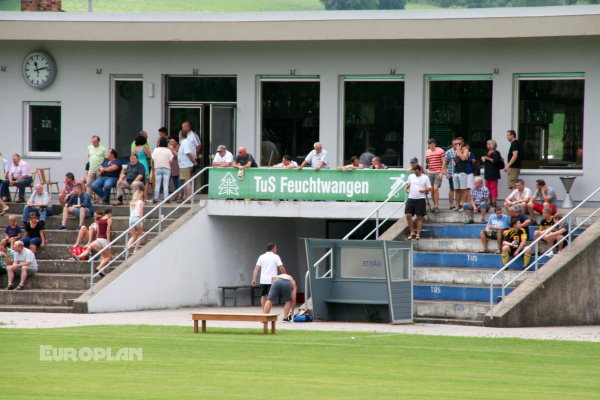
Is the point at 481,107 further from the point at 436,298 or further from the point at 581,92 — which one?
the point at 436,298

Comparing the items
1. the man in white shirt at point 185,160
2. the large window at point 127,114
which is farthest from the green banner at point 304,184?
the large window at point 127,114

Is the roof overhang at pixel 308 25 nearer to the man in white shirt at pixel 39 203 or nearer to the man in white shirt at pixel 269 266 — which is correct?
the man in white shirt at pixel 39 203

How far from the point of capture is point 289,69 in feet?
95.6

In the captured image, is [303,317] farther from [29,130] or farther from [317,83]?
[29,130]

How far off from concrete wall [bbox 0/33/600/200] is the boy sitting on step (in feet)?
15.0

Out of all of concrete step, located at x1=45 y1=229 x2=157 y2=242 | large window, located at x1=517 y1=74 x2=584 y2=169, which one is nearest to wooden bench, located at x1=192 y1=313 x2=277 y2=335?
concrete step, located at x1=45 y1=229 x2=157 y2=242

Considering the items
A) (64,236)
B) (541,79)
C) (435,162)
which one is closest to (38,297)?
(64,236)

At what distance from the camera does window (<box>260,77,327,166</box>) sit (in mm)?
29141

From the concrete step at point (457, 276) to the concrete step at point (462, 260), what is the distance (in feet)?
0.80

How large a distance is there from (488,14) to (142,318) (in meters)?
10.9

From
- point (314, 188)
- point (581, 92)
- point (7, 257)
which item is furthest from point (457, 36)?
point (7, 257)

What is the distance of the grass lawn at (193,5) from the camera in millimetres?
112562

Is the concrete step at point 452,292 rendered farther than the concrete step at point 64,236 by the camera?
No

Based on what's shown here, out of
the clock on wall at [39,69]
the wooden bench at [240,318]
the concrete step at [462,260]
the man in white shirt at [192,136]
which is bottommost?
the wooden bench at [240,318]
